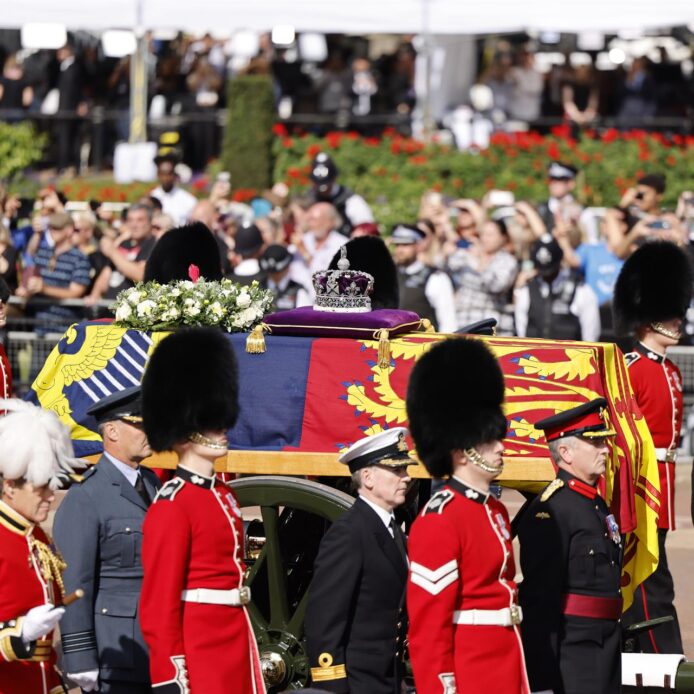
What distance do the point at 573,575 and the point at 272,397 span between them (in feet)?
4.64

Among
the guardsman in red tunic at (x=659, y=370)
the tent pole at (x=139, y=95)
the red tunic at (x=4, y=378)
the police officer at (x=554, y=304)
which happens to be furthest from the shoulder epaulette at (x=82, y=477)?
the tent pole at (x=139, y=95)

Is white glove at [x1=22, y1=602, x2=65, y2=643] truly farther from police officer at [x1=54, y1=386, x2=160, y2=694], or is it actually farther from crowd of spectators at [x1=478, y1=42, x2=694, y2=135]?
crowd of spectators at [x1=478, y1=42, x2=694, y2=135]

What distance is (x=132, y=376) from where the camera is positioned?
23.2 feet

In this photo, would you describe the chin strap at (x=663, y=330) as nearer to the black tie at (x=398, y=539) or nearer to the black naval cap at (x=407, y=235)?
the black tie at (x=398, y=539)

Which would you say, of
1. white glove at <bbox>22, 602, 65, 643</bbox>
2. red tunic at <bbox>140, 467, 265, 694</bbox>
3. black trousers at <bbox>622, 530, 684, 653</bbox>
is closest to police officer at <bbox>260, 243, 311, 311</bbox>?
black trousers at <bbox>622, 530, 684, 653</bbox>

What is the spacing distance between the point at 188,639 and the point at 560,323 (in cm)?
658

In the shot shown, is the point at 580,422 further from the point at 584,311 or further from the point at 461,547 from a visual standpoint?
the point at 584,311

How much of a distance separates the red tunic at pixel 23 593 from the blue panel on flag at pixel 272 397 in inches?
61.6

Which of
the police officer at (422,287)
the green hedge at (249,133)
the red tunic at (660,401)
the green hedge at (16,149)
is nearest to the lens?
the red tunic at (660,401)

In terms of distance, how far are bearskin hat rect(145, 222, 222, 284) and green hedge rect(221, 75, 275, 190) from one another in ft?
31.9

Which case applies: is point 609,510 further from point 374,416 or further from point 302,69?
point 302,69

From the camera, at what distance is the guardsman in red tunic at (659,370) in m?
7.91

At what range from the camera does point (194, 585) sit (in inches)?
219

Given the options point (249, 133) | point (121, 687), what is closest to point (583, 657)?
point (121, 687)
